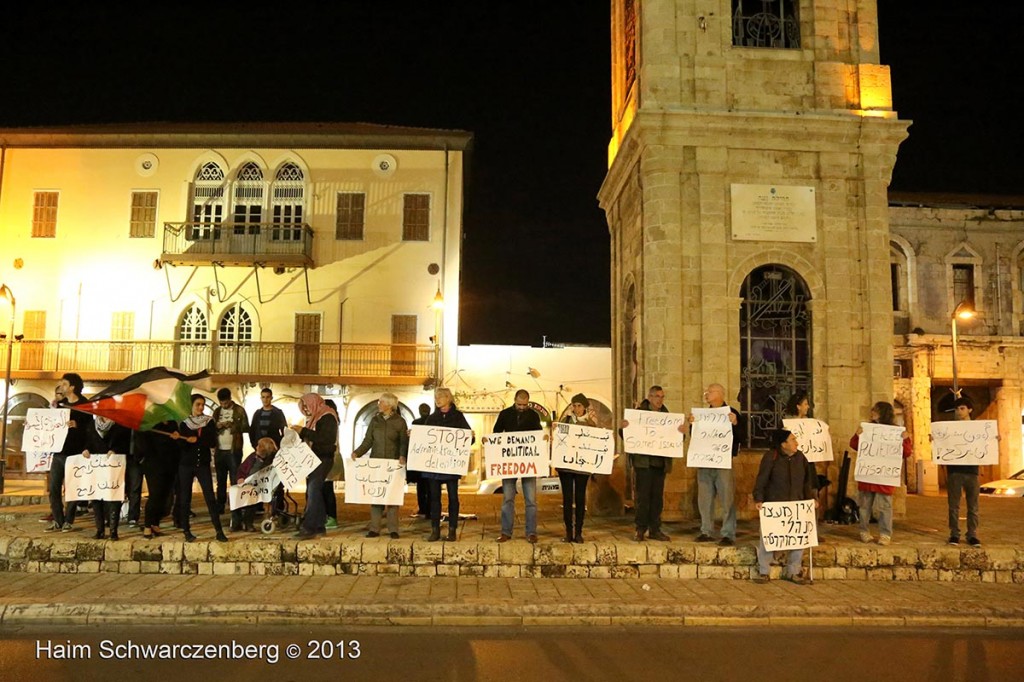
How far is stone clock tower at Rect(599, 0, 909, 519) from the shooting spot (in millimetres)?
12844

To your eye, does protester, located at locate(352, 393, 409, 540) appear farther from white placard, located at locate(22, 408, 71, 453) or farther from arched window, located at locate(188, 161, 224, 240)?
arched window, located at locate(188, 161, 224, 240)

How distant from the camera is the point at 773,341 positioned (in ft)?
43.7

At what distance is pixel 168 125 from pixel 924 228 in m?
27.0

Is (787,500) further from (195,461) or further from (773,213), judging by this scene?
(195,461)

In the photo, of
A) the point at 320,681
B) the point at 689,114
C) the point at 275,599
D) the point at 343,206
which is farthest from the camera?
the point at 343,206

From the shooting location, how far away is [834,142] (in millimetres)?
13320

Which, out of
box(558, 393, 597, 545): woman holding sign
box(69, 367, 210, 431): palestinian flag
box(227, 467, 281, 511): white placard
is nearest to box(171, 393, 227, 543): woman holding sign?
box(69, 367, 210, 431): palestinian flag

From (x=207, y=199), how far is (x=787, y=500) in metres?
25.0

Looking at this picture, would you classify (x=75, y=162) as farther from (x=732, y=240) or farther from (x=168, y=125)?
(x=732, y=240)

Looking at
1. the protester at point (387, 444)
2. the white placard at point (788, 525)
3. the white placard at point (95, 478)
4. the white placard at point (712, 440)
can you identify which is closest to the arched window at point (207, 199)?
the white placard at point (95, 478)

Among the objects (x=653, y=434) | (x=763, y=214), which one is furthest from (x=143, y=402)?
(x=763, y=214)

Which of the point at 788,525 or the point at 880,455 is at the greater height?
the point at 880,455

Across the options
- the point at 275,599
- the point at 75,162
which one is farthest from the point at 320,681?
the point at 75,162

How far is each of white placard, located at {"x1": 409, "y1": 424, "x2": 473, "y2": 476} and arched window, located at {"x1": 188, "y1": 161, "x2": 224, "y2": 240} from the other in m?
20.6
